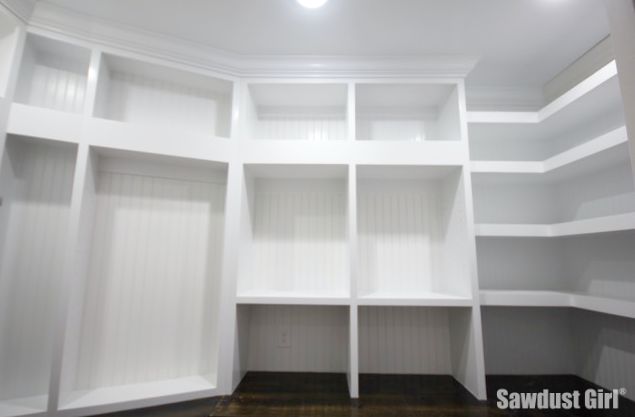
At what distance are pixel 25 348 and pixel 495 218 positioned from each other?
3.16 meters

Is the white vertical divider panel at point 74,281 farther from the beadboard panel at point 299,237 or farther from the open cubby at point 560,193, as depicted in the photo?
the open cubby at point 560,193

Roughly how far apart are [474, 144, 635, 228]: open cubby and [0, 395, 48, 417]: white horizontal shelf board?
116 inches

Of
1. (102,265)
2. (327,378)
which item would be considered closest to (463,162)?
(327,378)

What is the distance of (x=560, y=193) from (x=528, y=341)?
1148 millimetres

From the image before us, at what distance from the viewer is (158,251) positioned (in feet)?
5.99

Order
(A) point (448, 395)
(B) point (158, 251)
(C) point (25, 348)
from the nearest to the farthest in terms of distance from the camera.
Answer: (C) point (25, 348), (A) point (448, 395), (B) point (158, 251)

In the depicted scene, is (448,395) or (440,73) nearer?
(448,395)

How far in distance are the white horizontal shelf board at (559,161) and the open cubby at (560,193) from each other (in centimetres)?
5

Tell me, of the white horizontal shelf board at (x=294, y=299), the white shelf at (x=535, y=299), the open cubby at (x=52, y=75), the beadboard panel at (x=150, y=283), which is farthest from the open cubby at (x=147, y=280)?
the white shelf at (x=535, y=299)

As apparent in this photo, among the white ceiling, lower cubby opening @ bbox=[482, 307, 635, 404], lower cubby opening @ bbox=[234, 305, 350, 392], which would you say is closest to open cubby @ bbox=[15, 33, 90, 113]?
the white ceiling

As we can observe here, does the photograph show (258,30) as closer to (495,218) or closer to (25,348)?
(495,218)

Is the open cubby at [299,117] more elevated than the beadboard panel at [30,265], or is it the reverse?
the open cubby at [299,117]

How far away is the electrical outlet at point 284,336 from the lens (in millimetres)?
2027

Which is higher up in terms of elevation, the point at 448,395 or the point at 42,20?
the point at 42,20
